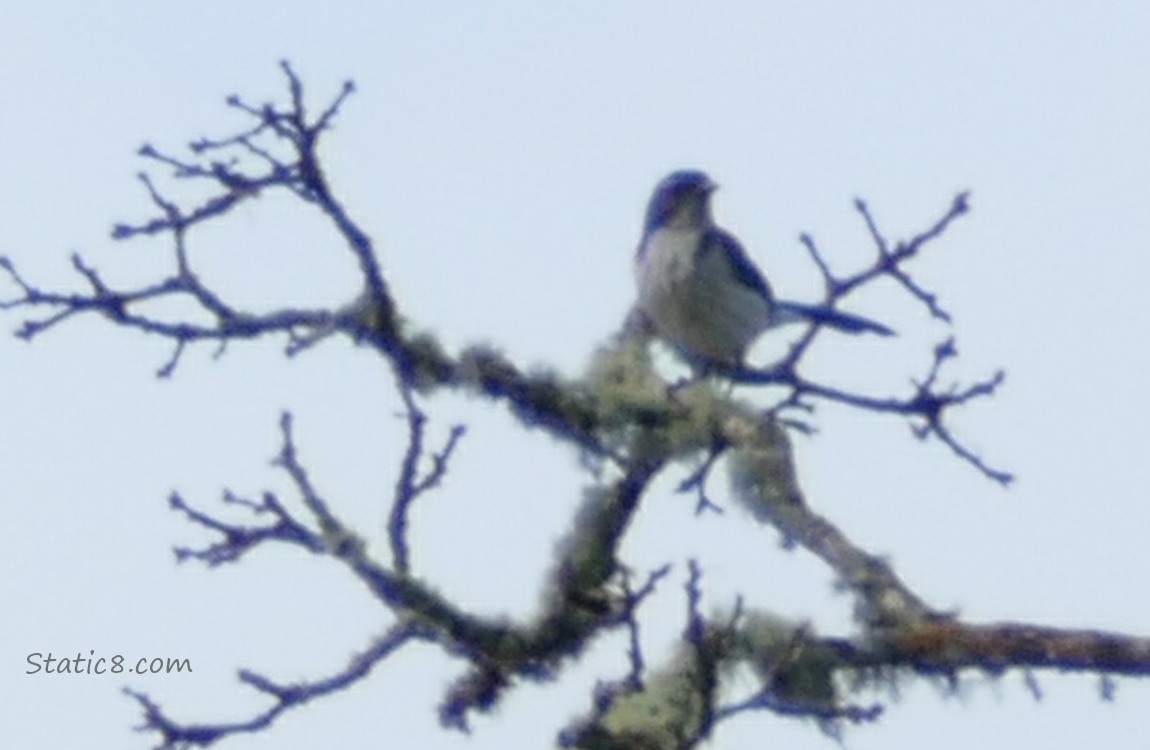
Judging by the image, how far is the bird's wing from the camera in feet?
30.9

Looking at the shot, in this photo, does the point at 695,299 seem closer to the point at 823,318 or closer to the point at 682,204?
the point at 682,204

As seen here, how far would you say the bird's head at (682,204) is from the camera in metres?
9.70

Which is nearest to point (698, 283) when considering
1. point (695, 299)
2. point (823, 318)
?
point (695, 299)

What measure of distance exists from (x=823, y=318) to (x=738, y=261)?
3.58 meters

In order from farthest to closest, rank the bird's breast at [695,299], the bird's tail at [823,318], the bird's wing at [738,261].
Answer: the bird's wing at [738,261] → the bird's breast at [695,299] → the bird's tail at [823,318]

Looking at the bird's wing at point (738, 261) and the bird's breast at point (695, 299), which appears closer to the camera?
the bird's breast at point (695, 299)

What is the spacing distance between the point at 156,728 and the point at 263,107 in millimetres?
1461

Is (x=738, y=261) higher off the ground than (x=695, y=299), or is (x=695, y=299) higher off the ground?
(x=738, y=261)

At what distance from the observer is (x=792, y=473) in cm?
Answer: 664

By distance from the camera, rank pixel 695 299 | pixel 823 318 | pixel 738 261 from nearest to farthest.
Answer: pixel 823 318, pixel 695 299, pixel 738 261

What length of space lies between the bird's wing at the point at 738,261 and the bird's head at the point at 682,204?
11 cm

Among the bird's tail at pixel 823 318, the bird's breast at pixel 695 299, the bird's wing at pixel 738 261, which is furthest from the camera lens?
the bird's wing at pixel 738 261

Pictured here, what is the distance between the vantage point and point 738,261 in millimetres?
9469

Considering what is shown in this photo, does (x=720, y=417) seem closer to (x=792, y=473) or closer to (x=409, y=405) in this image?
(x=792, y=473)
